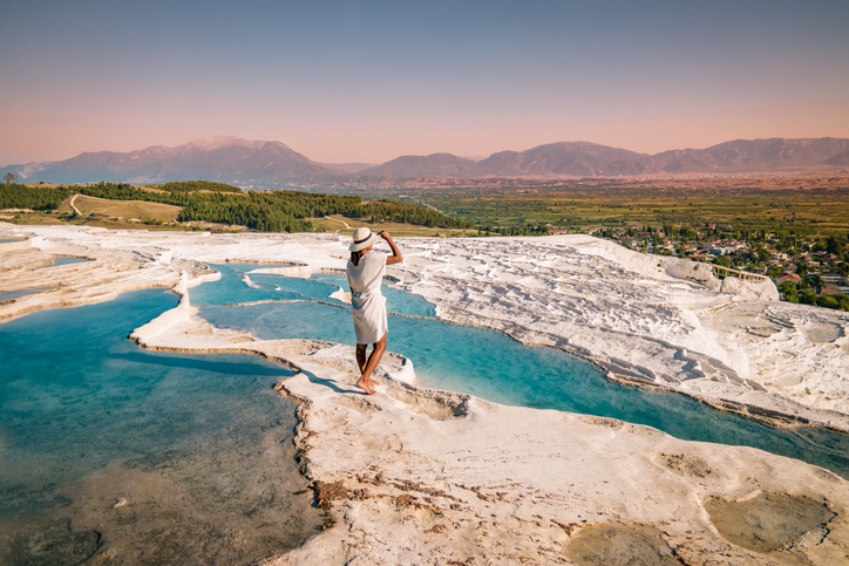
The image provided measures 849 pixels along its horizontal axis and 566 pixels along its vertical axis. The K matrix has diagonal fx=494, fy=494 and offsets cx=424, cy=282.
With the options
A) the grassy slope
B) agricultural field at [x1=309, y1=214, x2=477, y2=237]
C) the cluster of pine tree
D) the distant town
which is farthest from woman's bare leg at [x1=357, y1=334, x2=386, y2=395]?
the cluster of pine tree

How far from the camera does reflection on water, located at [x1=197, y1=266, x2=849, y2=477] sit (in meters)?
8.52

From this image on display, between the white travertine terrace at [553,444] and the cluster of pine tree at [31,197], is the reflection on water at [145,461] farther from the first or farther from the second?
the cluster of pine tree at [31,197]

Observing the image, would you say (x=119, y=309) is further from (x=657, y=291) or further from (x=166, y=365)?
(x=657, y=291)

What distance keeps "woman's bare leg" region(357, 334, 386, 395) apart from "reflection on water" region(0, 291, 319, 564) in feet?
3.68

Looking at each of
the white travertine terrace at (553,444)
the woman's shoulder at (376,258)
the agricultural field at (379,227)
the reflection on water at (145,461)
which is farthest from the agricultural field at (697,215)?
the woman's shoulder at (376,258)

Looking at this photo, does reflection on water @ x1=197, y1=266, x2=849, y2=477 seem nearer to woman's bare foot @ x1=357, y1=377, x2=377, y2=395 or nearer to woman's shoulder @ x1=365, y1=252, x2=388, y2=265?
woman's bare foot @ x1=357, y1=377, x2=377, y2=395

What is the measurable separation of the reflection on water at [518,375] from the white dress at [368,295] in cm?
349

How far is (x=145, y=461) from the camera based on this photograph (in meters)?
5.74

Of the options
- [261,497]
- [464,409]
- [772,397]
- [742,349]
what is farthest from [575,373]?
[261,497]

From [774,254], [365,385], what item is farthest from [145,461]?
[774,254]

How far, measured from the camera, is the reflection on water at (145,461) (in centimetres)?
432

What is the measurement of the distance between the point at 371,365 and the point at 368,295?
1.19m

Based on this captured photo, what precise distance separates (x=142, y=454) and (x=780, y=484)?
A: 25.7ft

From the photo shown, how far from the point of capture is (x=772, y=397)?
9.88 m
